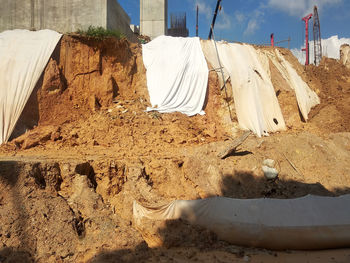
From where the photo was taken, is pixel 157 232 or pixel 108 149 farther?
pixel 108 149

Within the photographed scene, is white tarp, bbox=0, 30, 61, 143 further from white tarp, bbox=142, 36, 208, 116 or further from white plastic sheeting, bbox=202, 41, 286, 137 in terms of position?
white plastic sheeting, bbox=202, 41, 286, 137

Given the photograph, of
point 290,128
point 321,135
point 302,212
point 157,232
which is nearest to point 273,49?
point 290,128

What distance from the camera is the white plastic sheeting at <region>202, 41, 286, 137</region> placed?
827 centimetres

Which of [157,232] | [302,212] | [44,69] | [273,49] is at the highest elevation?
[273,49]

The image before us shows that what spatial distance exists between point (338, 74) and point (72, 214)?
11876mm

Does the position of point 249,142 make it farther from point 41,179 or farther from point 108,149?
point 41,179

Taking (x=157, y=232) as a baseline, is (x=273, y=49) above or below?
above

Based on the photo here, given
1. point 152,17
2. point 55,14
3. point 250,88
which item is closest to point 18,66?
point 55,14

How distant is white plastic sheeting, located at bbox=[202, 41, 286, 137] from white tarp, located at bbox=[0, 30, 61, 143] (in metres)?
5.44

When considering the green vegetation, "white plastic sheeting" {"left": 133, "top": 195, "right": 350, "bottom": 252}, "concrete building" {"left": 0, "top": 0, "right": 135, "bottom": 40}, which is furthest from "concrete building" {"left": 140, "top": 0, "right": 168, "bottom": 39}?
"white plastic sheeting" {"left": 133, "top": 195, "right": 350, "bottom": 252}

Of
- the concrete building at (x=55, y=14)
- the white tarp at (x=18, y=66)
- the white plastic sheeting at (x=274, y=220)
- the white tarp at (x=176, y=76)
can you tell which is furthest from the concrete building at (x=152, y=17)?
the white plastic sheeting at (x=274, y=220)

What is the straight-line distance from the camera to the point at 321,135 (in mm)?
8062

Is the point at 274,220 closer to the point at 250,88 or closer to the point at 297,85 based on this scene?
the point at 250,88

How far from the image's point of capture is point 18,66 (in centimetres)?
681
